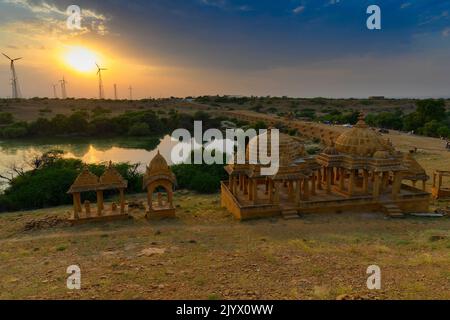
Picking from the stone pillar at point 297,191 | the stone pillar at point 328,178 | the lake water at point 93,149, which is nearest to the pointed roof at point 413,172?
the stone pillar at point 328,178

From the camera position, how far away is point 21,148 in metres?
50.2

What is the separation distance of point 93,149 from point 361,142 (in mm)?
41241

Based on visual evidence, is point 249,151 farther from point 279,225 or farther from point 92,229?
point 92,229

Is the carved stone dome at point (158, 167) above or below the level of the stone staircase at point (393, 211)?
above

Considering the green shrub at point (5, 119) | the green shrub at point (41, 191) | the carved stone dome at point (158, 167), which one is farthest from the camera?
the green shrub at point (5, 119)

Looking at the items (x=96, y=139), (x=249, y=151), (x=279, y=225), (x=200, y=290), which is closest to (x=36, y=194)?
(x=249, y=151)

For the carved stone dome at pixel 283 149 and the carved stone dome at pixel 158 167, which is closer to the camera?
the carved stone dome at pixel 283 149

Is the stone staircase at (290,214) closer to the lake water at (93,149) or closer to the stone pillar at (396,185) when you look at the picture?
the stone pillar at (396,185)

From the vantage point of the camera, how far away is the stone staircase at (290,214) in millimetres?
18800

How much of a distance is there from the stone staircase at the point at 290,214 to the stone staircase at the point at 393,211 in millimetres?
5064

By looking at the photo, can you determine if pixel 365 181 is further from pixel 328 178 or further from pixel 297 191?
pixel 297 191

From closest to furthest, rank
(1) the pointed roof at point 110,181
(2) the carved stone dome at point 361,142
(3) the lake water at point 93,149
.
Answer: (1) the pointed roof at point 110,181
(2) the carved stone dome at point 361,142
(3) the lake water at point 93,149

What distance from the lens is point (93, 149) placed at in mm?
52062

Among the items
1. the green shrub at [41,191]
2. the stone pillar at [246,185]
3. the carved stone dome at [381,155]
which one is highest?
the carved stone dome at [381,155]
